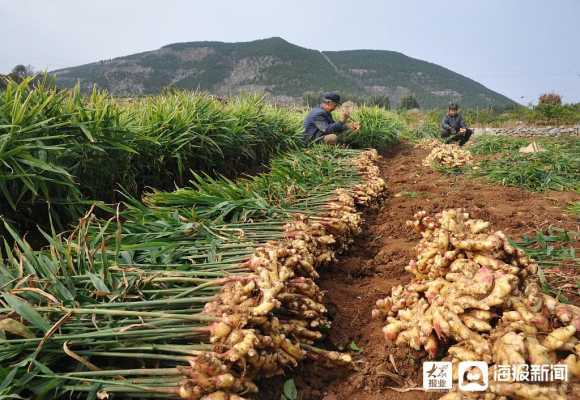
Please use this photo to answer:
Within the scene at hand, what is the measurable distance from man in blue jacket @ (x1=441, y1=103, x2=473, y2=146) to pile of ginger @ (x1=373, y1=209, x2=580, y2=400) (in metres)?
7.53

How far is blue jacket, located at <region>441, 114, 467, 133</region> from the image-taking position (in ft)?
28.5

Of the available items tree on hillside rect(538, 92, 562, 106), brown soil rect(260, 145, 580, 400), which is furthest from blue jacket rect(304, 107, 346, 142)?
tree on hillside rect(538, 92, 562, 106)

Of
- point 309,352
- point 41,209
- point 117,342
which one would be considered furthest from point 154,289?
point 41,209

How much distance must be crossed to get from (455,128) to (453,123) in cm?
15

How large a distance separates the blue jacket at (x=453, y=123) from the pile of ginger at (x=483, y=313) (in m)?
7.78

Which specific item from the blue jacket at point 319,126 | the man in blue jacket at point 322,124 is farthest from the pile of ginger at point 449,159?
the blue jacket at point 319,126

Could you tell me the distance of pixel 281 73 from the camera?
64750 mm

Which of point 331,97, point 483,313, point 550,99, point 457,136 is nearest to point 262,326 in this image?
point 483,313

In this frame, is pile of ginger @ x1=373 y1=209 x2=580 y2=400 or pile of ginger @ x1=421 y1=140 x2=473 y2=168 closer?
pile of ginger @ x1=373 y1=209 x2=580 y2=400

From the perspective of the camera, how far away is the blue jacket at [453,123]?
8.68 m

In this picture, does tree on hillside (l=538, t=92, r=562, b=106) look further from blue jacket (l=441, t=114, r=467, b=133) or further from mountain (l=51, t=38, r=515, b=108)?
mountain (l=51, t=38, r=515, b=108)

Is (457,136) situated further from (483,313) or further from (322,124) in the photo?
(483,313)

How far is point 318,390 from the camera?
1.37 metres

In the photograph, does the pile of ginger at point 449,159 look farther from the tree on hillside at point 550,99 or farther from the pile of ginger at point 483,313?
the tree on hillside at point 550,99
